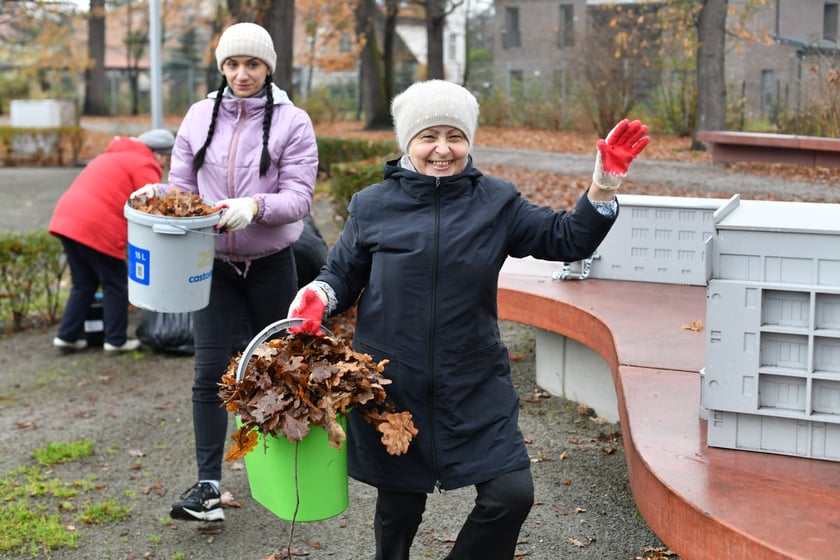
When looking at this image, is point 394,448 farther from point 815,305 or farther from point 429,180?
point 815,305

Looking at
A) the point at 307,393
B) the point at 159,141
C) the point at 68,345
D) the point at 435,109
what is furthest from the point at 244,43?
the point at 68,345

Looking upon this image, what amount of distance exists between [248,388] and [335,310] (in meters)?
0.41

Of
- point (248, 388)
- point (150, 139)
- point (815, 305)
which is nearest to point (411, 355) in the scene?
point (248, 388)

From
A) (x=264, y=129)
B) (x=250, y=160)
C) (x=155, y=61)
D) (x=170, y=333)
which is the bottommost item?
(x=170, y=333)

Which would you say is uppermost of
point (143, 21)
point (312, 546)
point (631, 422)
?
point (143, 21)

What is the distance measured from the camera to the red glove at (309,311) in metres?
3.08

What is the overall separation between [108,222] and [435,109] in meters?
4.66

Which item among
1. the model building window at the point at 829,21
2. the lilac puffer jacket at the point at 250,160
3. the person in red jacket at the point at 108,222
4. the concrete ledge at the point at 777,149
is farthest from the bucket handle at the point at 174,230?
the model building window at the point at 829,21

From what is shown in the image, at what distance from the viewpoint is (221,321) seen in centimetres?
438

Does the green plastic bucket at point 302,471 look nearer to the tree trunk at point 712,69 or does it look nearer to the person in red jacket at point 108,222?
the person in red jacket at point 108,222

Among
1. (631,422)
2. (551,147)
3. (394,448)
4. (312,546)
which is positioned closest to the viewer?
(394,448)

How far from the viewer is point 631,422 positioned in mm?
3582

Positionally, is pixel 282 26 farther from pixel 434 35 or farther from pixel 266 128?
pixel 434 35

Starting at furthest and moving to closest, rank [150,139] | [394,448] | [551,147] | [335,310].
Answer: [551,147] → [150,139] → [335,310] → [394,448]
